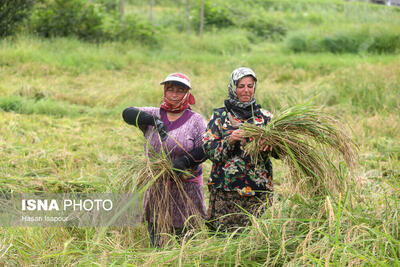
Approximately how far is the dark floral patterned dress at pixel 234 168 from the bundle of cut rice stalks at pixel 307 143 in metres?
0.16

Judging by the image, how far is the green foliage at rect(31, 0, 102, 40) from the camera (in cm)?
1112

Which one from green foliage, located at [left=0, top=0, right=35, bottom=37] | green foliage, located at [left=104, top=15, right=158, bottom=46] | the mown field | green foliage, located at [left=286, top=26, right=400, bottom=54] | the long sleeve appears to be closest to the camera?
the mown field

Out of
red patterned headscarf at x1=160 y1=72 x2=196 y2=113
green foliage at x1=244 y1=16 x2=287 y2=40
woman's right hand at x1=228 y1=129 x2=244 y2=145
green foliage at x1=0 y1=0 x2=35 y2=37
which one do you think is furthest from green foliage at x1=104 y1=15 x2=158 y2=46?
woman's right hand at x1=228 y1=129 x2=244 y2=145

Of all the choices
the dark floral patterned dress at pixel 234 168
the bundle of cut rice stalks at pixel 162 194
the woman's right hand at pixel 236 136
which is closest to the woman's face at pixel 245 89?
the dark floral patterned dress at pixel 234 168

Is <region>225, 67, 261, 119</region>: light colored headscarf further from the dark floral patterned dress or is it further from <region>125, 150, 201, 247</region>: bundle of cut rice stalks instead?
<region>125, 150, 201, 247</region>: bundle of cut rice stalks

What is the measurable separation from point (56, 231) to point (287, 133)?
163 centimetres

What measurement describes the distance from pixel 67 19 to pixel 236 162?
1037 cm

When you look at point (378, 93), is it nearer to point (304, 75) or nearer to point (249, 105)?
point (304, 75)

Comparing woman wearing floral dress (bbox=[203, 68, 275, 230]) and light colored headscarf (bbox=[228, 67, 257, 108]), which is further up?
light colored headscarf (bbox=[228, 67, 257, 108])

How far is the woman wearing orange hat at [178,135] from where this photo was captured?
2.57 m

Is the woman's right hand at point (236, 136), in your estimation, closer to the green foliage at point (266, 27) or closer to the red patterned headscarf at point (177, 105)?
the red patterned headscarf at point (177, 105)

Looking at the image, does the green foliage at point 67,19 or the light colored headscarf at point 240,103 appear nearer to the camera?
the light colored headscarf at point 240,103

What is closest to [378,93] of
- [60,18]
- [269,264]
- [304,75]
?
[304,75]

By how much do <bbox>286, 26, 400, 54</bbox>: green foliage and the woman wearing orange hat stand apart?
11.0 meters
